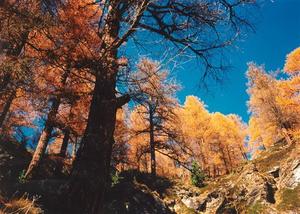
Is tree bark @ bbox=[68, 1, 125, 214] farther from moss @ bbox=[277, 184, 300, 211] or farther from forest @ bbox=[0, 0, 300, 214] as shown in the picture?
moss @ bbox=[277, 184, 300, 211]

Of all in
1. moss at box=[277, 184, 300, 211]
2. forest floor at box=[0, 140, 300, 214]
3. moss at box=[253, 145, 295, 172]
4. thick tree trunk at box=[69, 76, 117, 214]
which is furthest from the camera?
moss at box=[253, 145, 295, 172]

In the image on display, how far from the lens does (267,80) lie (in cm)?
2527

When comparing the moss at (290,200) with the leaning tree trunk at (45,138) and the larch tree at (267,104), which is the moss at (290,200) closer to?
the larch tree at (267,104)

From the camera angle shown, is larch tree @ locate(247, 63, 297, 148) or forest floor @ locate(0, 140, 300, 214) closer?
forest floor @ locate(0, 140, 300, 214)

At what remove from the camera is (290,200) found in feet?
44.5

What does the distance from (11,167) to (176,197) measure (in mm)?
8948

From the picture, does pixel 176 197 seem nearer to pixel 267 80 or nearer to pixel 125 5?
pixel 125 5

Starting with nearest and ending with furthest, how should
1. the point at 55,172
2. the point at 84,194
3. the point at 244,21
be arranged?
the point at 84,194 < the point at 244,21 < the point at 55,172

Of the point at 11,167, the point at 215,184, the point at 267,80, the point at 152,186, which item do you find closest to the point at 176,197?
the point at 152,186

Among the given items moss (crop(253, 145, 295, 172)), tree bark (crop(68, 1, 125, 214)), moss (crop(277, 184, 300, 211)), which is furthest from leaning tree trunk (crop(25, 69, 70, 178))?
moss (crop(253, 145, 295, 172))

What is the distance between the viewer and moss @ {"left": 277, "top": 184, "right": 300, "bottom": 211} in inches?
516

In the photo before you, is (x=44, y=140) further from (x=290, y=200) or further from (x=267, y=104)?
(x=267, y=104)

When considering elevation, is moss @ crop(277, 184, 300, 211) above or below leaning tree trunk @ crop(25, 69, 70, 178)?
below

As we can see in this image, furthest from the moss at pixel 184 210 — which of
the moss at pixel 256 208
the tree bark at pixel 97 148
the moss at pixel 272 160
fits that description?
the tree bark at pixel 97 148
